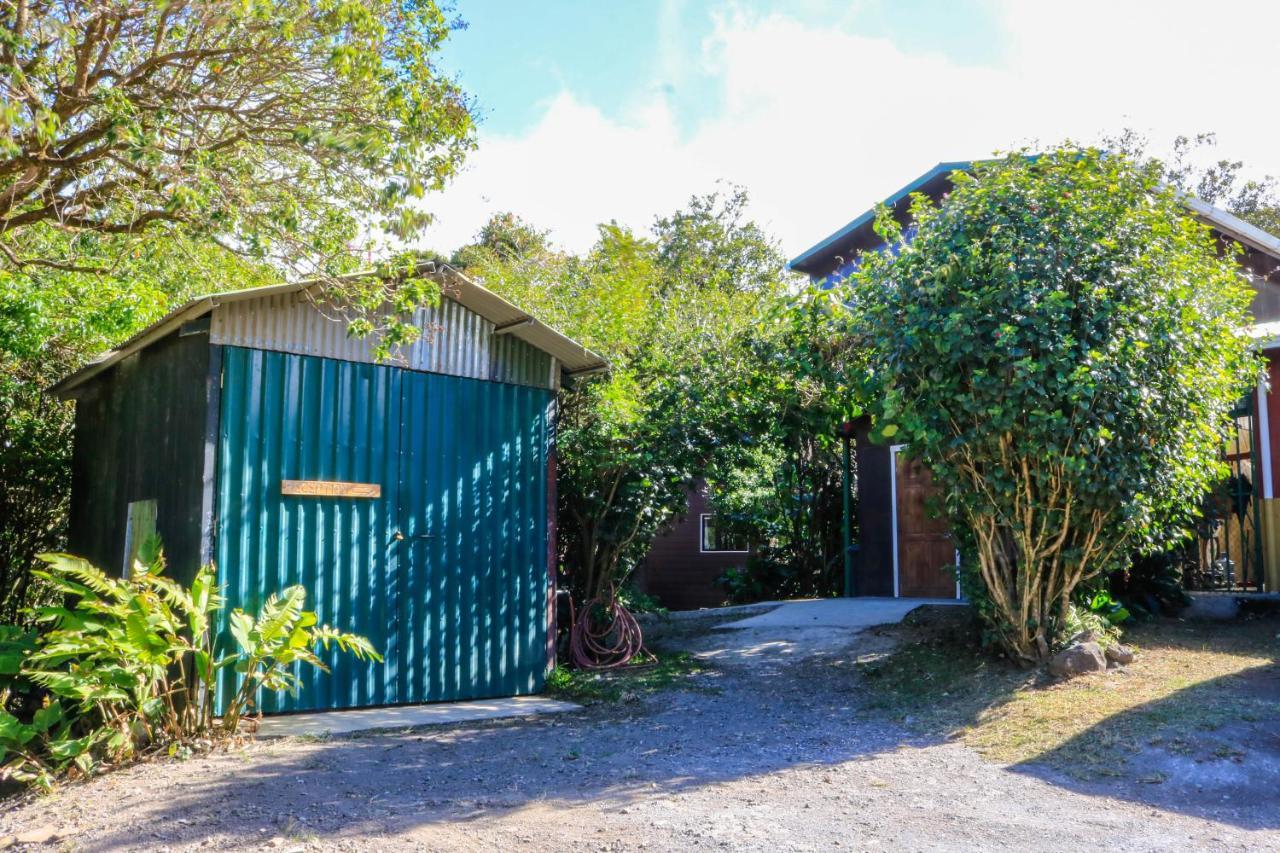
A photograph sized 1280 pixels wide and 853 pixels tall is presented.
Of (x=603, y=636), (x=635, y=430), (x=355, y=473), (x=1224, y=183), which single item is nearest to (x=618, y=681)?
(x=603, y=636)

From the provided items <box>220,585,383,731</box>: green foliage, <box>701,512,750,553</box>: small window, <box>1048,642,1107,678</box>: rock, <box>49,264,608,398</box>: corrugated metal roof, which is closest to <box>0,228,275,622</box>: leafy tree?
<box>49,264,608,398</box>: corrugated metal roof

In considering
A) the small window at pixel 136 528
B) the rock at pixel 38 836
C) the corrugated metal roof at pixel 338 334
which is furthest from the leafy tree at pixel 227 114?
the rock at pixel 38 836

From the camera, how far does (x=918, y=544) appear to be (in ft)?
45.2

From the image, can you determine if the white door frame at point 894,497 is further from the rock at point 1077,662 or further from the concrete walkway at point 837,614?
the rock at point 1077,662

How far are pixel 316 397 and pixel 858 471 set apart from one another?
9383mm

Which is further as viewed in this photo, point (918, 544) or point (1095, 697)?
point (918, 544)

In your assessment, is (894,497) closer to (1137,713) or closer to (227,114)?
(1137,713)

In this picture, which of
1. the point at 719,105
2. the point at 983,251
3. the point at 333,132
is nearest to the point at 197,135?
the point at 333,132

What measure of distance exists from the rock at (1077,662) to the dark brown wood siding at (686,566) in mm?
12226

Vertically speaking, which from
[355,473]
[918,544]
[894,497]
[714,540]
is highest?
[355,473]

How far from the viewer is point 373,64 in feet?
24.7

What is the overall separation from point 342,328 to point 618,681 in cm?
396

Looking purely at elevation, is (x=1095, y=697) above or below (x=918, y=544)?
below

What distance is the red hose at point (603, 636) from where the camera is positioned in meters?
9.97
